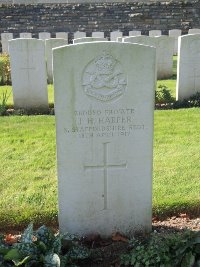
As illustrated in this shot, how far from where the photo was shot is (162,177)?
472cm

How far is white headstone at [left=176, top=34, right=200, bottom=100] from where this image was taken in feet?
27.6

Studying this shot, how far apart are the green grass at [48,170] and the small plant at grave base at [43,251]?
802 millimetres

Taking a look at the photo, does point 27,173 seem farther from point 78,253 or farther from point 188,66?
point 188,66

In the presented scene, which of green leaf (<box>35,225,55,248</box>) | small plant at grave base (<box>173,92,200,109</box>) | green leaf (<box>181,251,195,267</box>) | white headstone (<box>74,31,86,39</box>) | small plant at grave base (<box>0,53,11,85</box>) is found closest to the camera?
green leaf (<box>181,251,195,267</box>)

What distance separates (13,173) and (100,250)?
190 centimetres

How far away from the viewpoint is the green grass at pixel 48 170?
4.14 m

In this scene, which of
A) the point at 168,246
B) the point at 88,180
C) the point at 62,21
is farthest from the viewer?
the point at 62,21

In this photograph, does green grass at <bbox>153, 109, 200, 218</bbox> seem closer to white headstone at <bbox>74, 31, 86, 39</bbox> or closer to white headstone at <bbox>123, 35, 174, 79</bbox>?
white headstone at <bbox>123, 35, 174, 79</bbox>

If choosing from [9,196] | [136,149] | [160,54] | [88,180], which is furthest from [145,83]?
[160,54]

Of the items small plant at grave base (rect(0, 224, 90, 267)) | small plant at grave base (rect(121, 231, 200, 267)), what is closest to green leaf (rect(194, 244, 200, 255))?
small plant at grave base (rect(121, 231, 200, 267))

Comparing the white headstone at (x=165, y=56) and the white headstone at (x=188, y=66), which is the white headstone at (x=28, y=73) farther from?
the white headstone at (x=165, y=56)

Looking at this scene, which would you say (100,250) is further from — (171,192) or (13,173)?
(13,173)

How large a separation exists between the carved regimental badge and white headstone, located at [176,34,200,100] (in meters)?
5.37

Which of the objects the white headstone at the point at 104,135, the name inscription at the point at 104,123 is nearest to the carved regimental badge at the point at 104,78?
the white headstone at the point at 104,135
